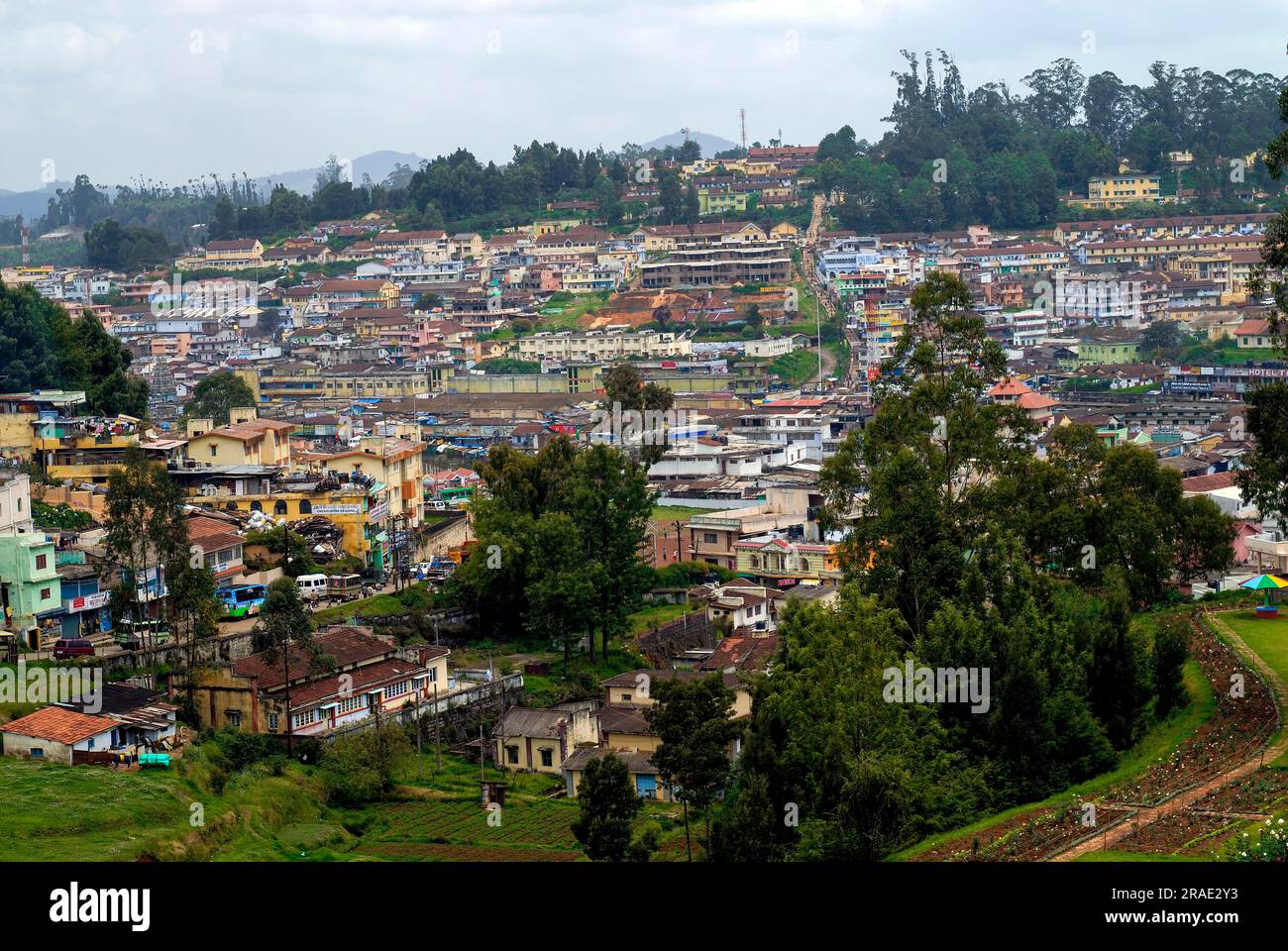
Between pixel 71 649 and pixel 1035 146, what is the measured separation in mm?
62225

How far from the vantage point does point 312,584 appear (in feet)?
71.0

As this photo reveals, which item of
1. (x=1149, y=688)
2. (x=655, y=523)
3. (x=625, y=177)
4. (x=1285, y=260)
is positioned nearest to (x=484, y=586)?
(x=655, y=523)

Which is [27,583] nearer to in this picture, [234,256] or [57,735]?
[57,735]

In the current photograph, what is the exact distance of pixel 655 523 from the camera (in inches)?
1176

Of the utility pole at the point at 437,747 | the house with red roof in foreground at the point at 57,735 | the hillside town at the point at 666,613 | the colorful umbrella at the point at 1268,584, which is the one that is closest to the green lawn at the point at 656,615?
the hillside town at the point at 666,613

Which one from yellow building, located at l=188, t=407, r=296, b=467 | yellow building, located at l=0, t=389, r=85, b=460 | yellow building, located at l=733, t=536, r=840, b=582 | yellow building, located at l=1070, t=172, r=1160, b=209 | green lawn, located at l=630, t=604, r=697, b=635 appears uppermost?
yellow building, located at l=1070, t=172, r=1160, b=209

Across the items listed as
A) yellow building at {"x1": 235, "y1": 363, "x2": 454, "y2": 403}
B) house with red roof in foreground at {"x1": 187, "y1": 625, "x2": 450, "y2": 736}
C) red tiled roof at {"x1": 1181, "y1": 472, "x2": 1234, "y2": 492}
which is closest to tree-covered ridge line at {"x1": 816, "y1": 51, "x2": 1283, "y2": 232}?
yellow building at {"x1": 235, "y1": 363, "x2": 454, "y2": 403}

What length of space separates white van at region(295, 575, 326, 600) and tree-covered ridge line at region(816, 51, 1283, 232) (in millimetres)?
48277

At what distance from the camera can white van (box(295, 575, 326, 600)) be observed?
2144cm

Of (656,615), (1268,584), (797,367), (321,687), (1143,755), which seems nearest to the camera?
(1143,755)

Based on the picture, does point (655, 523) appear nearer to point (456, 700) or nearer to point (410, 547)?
point (410, 547)

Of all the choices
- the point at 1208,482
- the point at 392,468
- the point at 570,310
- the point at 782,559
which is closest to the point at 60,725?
the point at 392,468

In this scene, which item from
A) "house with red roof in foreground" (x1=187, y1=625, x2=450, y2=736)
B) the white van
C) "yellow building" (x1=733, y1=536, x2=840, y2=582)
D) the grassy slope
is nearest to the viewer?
Answer: the grassy slope

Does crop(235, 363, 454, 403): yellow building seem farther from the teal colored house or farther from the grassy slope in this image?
the grassy slope
